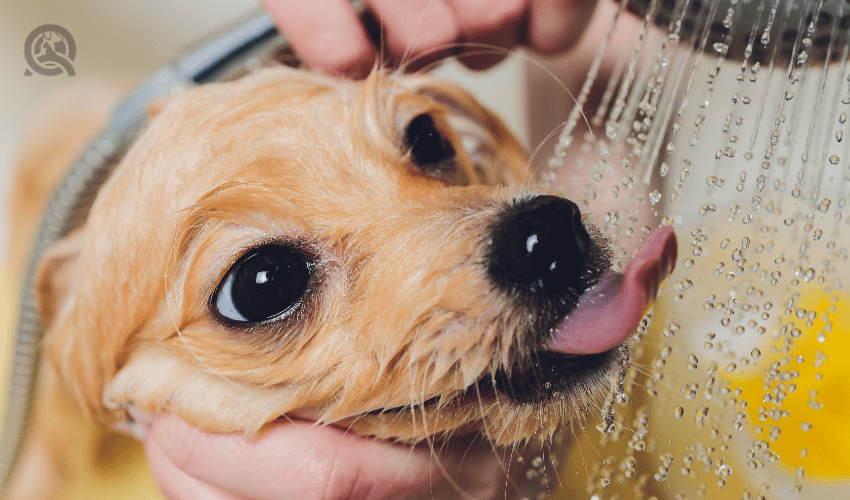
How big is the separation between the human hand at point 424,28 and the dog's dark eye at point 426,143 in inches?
5.4

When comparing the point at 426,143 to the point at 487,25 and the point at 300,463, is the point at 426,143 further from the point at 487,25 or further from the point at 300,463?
the point at 300,463

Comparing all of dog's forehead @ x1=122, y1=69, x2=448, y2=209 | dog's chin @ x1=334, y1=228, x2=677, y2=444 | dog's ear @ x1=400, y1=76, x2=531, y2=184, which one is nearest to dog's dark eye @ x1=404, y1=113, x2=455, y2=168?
dog's forehead @ x1=122, y1=69, x2=448, y2=209

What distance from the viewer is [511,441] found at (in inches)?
31.4

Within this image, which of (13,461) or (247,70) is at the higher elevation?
(247,70)

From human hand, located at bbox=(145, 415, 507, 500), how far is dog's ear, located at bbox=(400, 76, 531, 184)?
56cm

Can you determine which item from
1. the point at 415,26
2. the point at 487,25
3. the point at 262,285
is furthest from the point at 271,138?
the point at 487,25

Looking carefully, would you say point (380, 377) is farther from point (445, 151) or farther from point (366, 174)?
point (445, 151)

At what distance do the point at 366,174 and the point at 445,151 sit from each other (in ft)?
0.77

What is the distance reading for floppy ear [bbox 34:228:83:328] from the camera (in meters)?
1.05

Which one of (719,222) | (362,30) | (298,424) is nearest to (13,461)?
(298,424)

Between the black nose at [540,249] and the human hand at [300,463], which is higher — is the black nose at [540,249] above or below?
above

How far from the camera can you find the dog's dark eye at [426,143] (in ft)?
3.20

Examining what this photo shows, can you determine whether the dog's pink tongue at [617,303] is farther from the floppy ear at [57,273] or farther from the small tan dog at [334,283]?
the floppy ear at [57,273]

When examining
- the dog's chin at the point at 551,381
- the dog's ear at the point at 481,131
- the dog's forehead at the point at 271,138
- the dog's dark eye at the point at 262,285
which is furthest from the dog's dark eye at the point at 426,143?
the dog's chin at the point at 551,381
